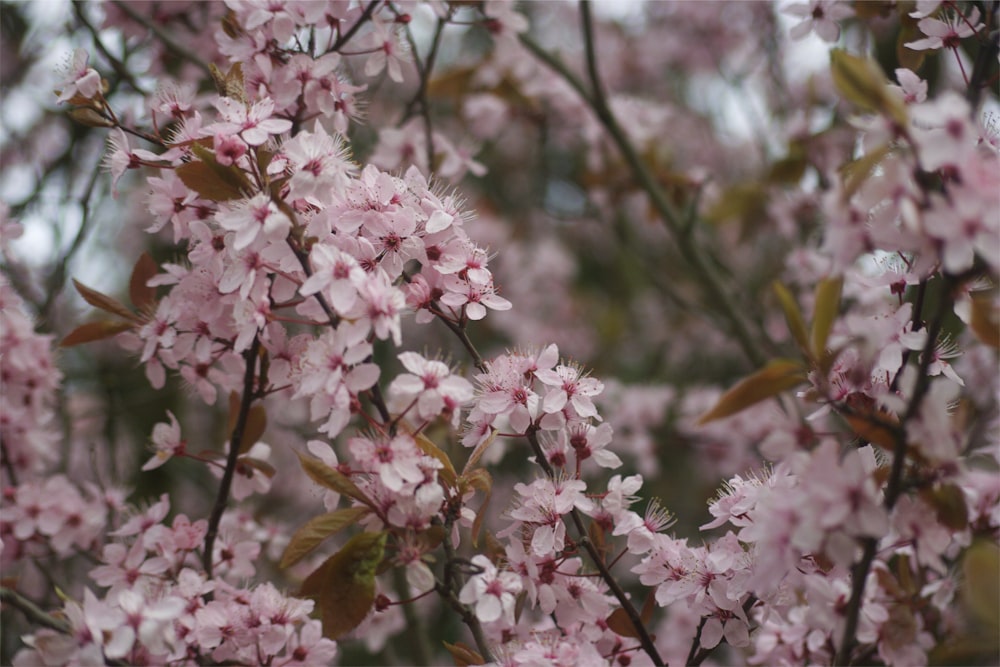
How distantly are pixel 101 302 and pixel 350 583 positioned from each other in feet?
2.21

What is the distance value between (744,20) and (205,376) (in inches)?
114

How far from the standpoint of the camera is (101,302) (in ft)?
4.90

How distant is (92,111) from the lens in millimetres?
1436

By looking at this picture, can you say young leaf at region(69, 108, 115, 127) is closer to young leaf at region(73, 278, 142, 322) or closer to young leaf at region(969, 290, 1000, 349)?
young leaf at region(73, 278, 142, 322)

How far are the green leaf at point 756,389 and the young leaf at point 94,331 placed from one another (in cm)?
100

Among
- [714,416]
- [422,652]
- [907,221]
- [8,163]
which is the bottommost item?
[422,652]

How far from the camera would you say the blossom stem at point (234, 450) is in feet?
4.38

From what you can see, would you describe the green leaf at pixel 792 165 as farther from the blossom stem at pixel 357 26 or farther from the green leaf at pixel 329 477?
the green leaf at pixel 329 477

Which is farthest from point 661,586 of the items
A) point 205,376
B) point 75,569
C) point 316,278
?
point 75,569

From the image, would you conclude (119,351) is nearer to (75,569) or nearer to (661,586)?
(75,569)

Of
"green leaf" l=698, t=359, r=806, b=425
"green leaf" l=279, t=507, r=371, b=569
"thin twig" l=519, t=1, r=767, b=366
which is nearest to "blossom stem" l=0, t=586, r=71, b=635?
"green leaf" l=279, t=507, r=371, b=569

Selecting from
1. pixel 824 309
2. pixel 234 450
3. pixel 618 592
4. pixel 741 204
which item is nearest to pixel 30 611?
pixel 234 450

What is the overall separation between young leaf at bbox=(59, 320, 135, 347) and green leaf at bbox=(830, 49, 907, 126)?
3.73ft

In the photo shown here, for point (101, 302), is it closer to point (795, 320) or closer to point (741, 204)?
point (795, 320)
